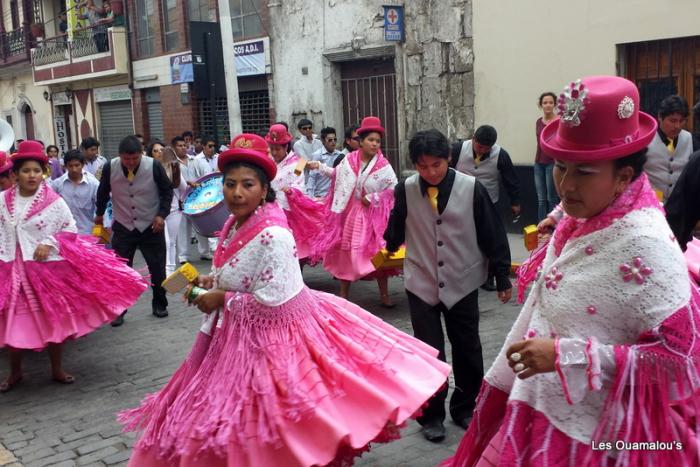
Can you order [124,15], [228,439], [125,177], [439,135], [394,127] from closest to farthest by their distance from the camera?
[228,439] → [439,135] → [125,177] → [394,127] → [124,15]

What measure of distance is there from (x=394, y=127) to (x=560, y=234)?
12267 mm

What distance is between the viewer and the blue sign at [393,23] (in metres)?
13.3

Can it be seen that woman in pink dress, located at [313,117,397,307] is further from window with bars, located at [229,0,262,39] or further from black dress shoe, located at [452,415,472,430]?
window with bars, located at [229,0,262,39]

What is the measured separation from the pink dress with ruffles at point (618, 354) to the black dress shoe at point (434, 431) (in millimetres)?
2147

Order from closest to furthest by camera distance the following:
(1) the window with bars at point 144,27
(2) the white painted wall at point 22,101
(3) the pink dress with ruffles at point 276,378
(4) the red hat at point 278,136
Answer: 1. (3) the pink dress with ruffles at point 276,378
2. (4) the red hat at point 278,136
3. (1) the window with bars at point 144,27
4. (2) the white painted wall at point 22,101

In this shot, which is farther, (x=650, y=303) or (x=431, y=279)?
(x=431, y=279)

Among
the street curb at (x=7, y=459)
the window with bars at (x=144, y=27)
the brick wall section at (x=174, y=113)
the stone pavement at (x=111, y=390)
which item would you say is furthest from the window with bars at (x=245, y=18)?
the street curb at (x=7, y=459)

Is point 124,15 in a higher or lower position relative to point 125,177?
higher

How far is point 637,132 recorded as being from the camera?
233 cm

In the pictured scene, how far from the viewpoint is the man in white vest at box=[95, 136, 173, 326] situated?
798 centimetres

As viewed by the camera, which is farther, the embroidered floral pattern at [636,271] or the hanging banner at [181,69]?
the hanging banner at [181,69]

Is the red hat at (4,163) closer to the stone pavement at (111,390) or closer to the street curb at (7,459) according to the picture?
the stone pavement at (111,390)

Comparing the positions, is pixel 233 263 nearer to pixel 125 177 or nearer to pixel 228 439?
pixel 228 439

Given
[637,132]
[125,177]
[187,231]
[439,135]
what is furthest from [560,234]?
[187,231]
